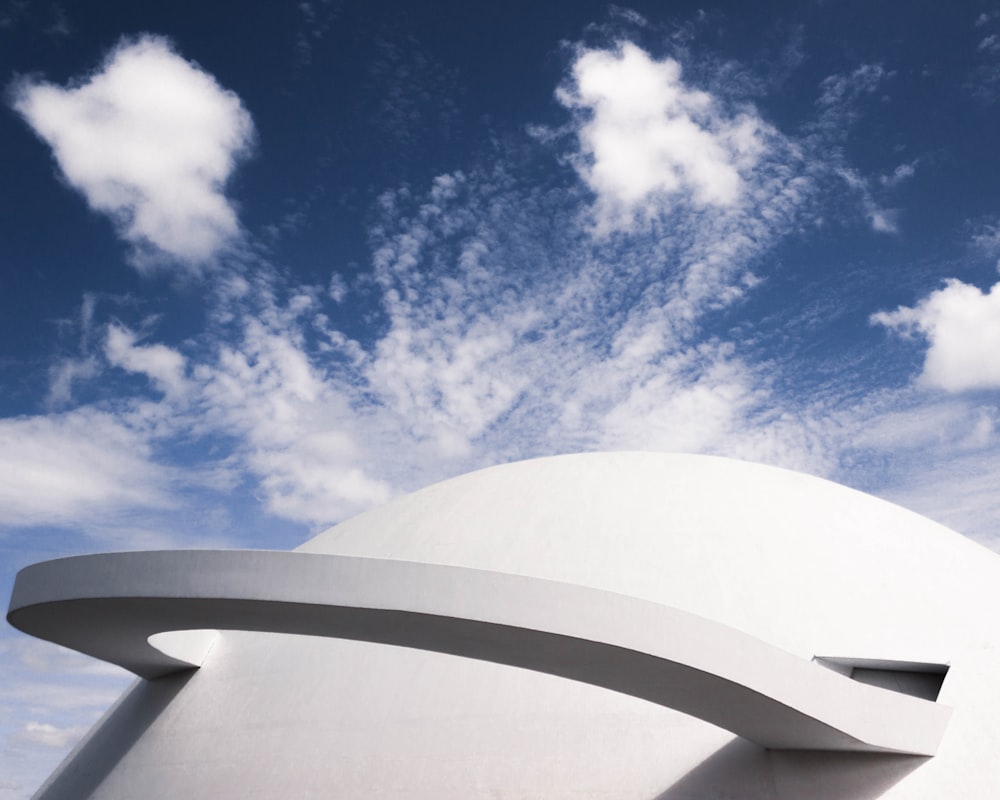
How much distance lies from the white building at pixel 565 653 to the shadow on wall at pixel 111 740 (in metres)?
0.07

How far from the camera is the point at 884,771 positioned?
11.5 m

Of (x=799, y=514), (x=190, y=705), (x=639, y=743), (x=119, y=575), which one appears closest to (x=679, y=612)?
(x=639, y=743)

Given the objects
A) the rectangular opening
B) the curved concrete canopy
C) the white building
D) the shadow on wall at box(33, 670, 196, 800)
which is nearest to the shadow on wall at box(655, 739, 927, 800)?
the white building

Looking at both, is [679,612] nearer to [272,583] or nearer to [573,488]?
[272,583]

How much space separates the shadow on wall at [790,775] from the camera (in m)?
11.3

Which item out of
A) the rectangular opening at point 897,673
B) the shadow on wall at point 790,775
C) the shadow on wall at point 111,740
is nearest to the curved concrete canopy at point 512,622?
the shadow on wall at point 790,775

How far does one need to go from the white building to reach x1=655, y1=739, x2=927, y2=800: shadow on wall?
0.09ft

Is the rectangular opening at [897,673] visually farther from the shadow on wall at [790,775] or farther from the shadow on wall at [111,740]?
the shadow on wall at [111,740]

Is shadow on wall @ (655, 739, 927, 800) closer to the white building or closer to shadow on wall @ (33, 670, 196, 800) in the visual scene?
the white building

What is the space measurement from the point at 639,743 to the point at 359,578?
5.18 meters

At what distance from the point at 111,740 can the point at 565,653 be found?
10740mm

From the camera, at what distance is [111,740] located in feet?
52.1

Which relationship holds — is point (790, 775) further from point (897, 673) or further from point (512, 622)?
point (512, 622)

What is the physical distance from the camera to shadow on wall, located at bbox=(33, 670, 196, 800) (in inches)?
595
